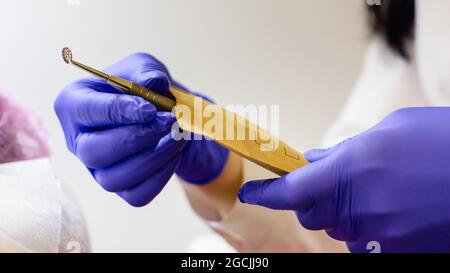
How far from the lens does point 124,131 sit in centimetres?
57

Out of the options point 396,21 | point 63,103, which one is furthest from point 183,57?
point 396,21

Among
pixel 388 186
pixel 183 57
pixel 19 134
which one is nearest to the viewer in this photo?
pixel 388 186

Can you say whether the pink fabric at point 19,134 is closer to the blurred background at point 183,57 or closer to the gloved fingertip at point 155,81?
the blurred background at point 183,57

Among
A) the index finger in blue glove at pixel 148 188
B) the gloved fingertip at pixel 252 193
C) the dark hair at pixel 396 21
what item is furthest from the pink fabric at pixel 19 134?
the dark hair at pixel 396 21

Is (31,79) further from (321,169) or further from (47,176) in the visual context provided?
(321,169)

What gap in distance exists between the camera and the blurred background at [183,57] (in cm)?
70

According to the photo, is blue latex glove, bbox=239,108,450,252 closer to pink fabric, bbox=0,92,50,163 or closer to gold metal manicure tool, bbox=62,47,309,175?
gold metal manicure tool, bbox=62,47,309,175

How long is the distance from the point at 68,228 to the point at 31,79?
0.77 feet

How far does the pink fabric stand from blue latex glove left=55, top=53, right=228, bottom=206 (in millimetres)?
96

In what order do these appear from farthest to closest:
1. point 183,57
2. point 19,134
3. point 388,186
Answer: point 183,57 < point 19,134 < point 388,186

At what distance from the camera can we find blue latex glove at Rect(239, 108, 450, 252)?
53 centimetres

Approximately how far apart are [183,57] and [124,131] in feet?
1.11

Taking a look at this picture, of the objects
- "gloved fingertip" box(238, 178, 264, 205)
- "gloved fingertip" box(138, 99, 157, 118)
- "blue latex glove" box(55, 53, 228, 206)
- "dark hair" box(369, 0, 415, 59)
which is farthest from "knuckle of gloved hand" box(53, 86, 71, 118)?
"dark hair" box(369, 0, 415, 59)

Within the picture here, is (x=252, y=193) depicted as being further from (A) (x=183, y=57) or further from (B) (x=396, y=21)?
(B) (x=396, y=21)
